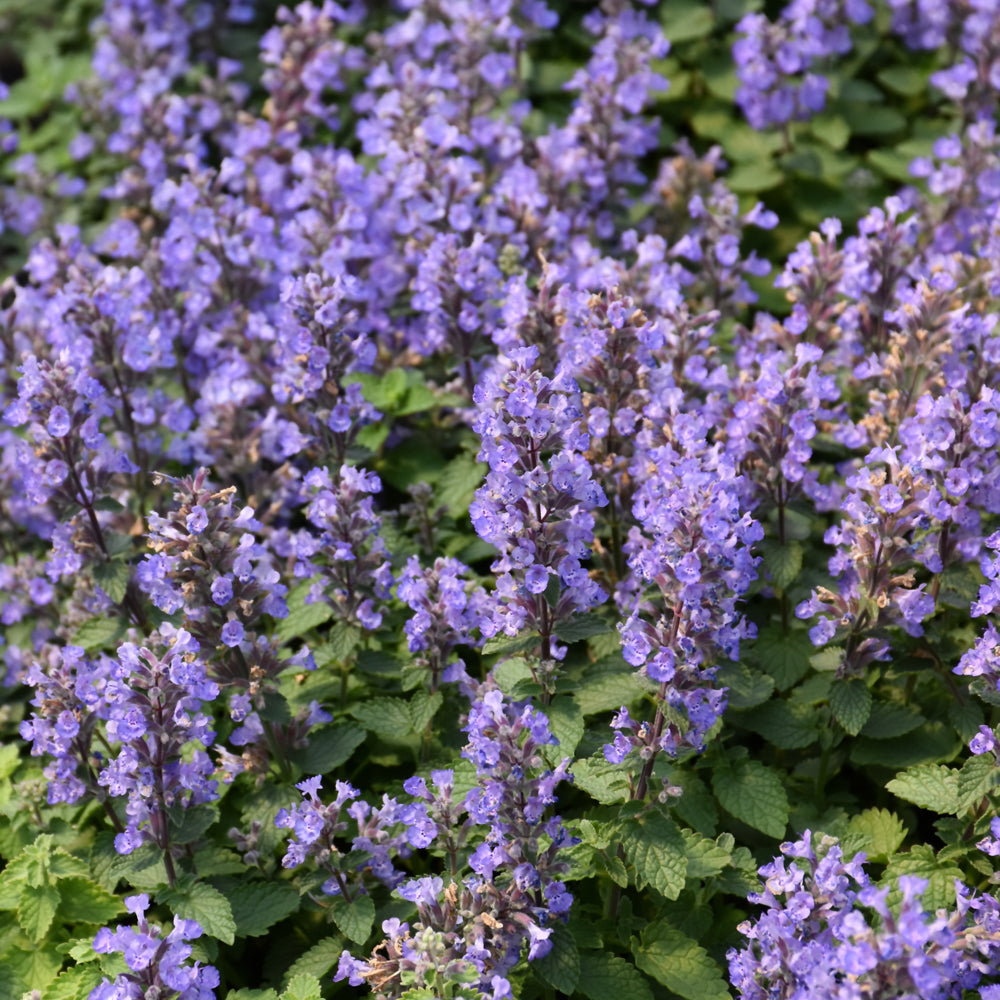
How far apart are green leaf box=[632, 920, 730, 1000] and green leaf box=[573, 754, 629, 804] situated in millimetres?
558

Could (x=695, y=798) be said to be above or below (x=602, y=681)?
below

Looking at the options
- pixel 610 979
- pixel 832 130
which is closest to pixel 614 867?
pixel 610 979

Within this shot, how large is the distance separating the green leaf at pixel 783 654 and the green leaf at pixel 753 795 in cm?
46

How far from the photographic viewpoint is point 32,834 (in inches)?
217

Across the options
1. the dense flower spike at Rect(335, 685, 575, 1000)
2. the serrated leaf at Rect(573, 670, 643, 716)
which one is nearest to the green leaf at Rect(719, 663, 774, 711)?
the serrated leaf at Rect(573, 670, 643, 716)

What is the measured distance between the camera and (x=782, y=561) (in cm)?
538

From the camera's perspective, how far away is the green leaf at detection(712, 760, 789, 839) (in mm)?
4930

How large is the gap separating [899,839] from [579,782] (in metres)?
1.39

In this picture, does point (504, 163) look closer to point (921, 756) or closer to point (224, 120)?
point (224, 120)

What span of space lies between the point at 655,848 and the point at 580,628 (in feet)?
2.70

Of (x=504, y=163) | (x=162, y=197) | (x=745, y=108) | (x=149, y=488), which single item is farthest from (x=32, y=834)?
(x=745, y=108)

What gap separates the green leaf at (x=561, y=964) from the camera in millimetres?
4367

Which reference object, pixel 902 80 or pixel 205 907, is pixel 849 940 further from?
pixel 902 80

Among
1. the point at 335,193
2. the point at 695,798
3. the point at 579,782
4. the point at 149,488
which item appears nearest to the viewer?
the point at 579,782
